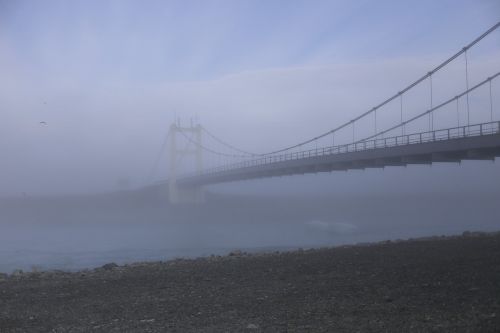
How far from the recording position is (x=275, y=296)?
6.69 m

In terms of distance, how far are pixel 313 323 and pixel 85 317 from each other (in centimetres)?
244

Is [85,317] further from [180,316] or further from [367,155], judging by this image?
[367,155]

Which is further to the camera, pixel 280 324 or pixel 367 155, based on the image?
pixel 367 155

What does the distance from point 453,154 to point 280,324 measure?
18.5 m

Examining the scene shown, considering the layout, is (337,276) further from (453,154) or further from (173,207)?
(173,207)

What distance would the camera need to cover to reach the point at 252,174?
41.6 metres

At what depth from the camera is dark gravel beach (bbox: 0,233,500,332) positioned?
205 inches

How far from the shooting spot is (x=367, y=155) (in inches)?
1091

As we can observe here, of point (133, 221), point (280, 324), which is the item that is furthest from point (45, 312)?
point (133, 221)

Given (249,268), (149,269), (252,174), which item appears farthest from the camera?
(252,174)

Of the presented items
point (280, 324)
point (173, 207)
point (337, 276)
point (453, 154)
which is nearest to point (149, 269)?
point (337, 276)

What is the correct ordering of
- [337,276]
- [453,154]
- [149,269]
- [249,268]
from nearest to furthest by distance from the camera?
[337,276] < [249,268] < [149,269] < [453,154]

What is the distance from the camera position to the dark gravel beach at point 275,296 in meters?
5.20

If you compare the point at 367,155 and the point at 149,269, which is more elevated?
the point at 367,155
